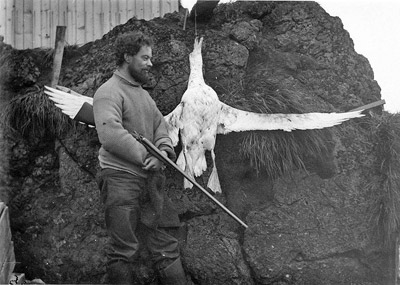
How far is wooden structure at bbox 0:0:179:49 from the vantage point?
267 inches

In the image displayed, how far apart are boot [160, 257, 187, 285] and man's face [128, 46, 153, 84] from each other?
1559 mm

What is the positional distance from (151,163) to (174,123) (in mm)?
Result: 626

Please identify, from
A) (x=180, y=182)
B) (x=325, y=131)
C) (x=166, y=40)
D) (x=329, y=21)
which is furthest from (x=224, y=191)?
(x=329, y=21)

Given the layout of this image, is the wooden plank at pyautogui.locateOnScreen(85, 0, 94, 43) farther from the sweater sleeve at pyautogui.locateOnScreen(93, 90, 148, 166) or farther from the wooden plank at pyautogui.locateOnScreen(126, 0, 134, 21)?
the sweater sleeve at pyautogui.locateOnScreen(93, 90, 148, 166)

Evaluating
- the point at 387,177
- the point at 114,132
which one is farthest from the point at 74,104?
the point at 387,177

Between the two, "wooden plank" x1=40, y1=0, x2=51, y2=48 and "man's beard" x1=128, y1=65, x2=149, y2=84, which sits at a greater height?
"wooden plank" x1=40, y1=0, x2=51, y2=48

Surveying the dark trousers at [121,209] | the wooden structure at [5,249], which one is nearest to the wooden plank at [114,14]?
the dark trousers at [121,209]

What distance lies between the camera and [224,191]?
657 cm

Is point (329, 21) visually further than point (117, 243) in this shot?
Yes

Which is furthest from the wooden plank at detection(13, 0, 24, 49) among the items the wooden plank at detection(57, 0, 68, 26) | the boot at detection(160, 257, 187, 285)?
the boot at detection(160, 257, 187, 285)

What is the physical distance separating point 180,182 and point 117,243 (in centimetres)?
92

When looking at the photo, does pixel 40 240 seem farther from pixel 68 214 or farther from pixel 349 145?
pixel 349 145

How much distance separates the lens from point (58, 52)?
682cm

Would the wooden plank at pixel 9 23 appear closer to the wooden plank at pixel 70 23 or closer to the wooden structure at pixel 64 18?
the wooden structure at pixel 64 18
